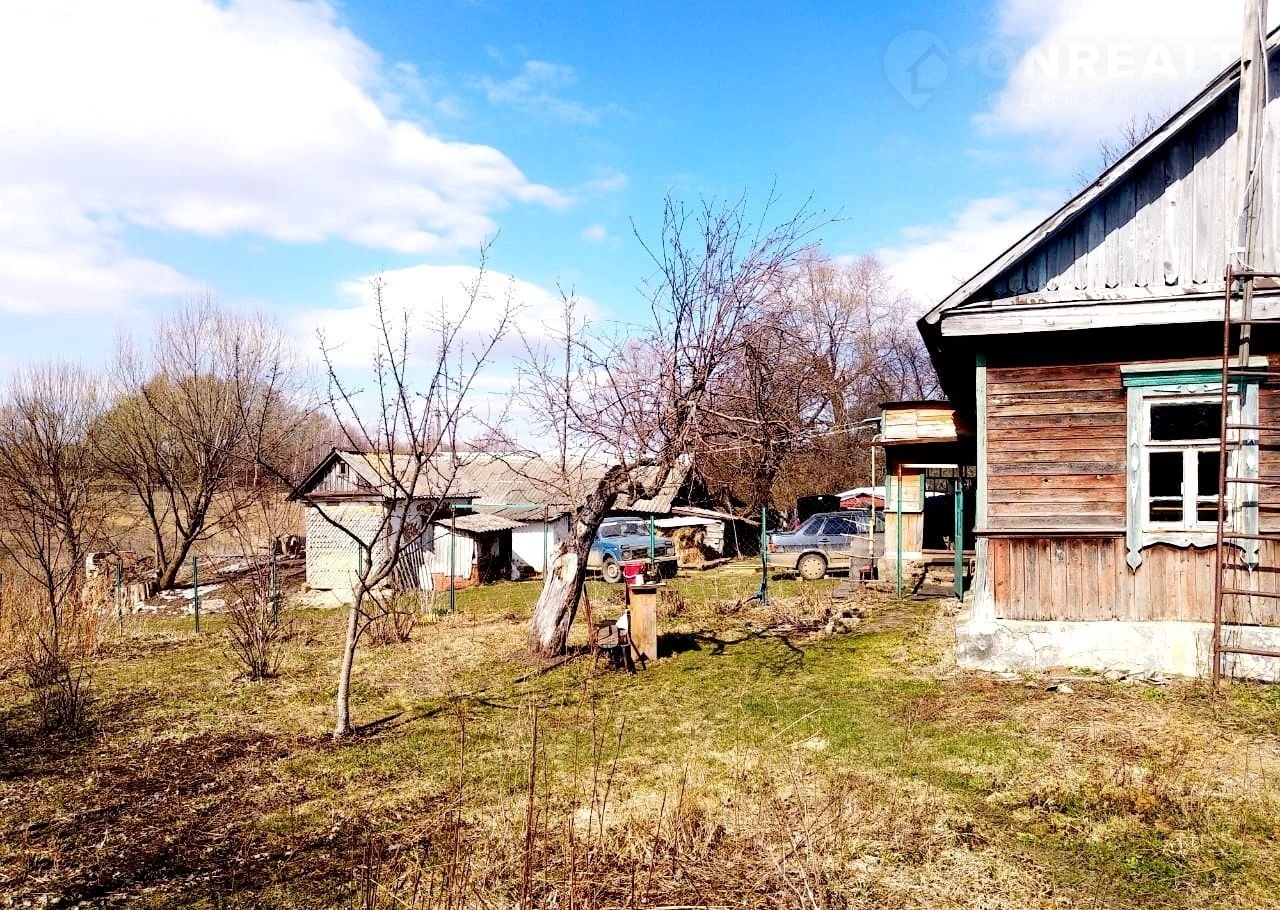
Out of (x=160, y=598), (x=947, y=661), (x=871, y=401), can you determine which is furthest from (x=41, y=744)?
(x=871, y=401)

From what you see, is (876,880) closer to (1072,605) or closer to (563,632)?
(1072,605)

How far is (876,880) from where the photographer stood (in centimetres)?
429

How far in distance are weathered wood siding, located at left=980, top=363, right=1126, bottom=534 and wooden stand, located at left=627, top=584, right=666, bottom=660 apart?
3970 mm

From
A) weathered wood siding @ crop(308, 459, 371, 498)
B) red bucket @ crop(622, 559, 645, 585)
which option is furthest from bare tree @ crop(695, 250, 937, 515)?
weathered wood siding @ crop(308, 459, 371, 498)

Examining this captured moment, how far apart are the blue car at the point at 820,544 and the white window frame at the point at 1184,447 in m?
11.6

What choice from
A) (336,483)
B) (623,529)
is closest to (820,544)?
(623,529)

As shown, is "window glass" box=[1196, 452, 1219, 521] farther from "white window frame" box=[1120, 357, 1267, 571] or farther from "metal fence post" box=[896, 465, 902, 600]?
"metal fence post" box=[896, 465, 902, 600]

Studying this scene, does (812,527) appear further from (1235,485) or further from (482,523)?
(1235,485)

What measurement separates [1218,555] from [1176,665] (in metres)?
1.27

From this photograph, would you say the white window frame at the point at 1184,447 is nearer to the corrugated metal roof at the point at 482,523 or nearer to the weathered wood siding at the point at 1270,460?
the weathered wood siding at the point at 1270,460

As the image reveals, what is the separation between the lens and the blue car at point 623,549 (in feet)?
74.0

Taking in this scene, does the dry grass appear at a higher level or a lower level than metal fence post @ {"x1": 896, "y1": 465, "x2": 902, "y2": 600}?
lower

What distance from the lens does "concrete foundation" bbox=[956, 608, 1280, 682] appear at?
7.91 metres

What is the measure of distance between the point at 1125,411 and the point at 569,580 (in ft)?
20.6
